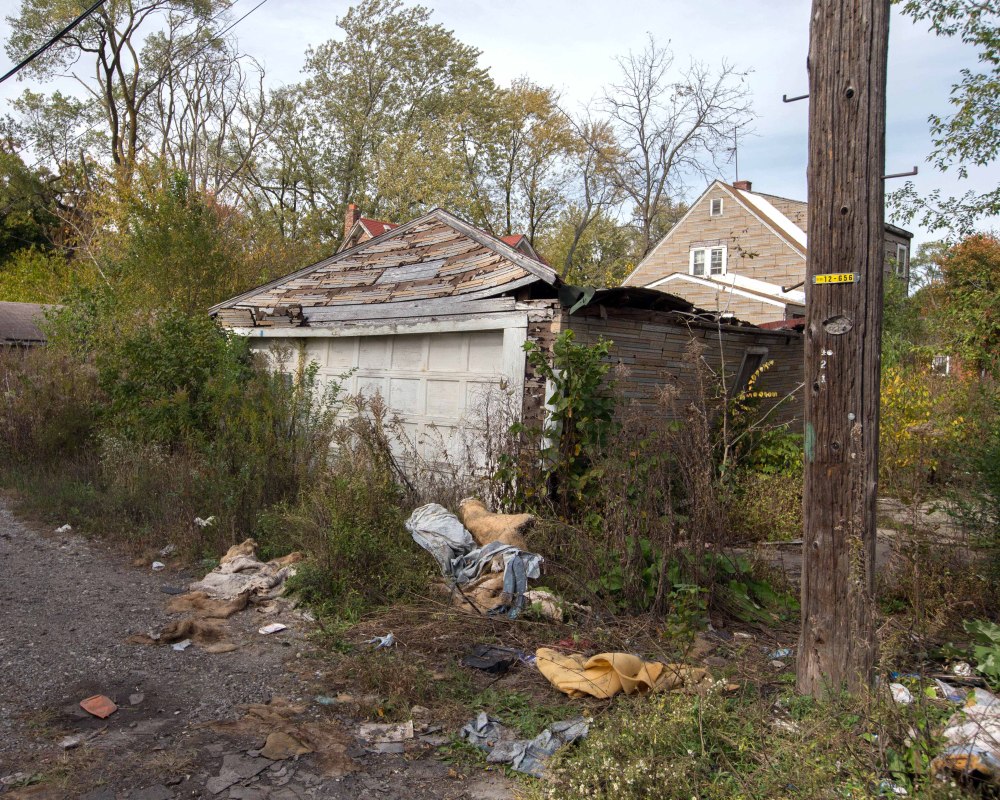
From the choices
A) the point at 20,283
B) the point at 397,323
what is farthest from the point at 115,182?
the point at 397,323

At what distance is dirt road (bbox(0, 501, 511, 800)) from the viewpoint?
3.55m

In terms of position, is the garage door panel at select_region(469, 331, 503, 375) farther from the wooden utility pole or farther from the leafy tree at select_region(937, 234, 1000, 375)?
the leafy tree at select_region(937, 234, 1000, 375)

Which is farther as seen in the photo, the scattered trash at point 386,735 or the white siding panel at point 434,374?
the white siding panel at point 434,374

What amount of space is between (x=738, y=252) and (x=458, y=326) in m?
21.5

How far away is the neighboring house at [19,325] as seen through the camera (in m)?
23.5

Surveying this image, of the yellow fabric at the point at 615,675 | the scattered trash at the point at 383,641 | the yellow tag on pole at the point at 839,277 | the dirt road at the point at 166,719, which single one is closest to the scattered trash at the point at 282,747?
the dirt road at the point at 166,719

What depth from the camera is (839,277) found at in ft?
12.5

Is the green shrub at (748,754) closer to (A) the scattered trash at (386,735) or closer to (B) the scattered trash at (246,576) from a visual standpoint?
(A) the scattered trash at (386,735)

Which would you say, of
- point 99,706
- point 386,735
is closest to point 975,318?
point 386,735

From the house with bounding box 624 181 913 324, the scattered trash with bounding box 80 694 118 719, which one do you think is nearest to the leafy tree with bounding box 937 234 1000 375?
the house with bounding box 624 181 913 324

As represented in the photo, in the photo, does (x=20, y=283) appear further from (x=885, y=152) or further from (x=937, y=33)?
(x=885, y=152)

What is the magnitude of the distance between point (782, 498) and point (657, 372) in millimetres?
1972

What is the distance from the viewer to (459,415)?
30.0 ft

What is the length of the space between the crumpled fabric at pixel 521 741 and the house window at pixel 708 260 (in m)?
27.1
